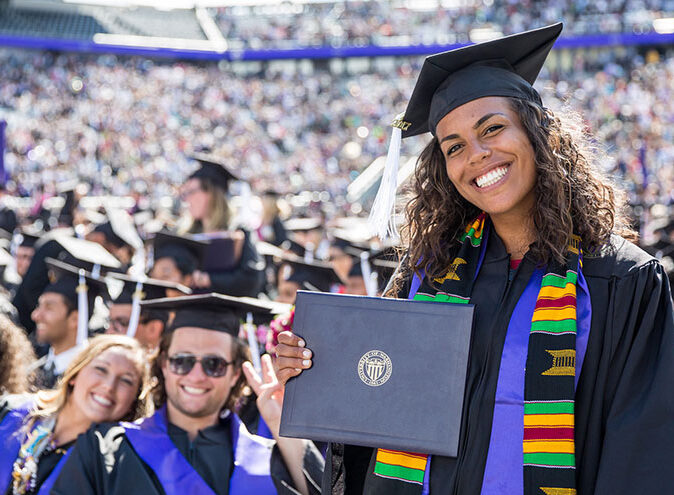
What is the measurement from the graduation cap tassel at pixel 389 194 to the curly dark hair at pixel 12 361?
233 centimetres

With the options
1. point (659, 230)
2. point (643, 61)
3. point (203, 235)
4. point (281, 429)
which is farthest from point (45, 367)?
point (643, 61)

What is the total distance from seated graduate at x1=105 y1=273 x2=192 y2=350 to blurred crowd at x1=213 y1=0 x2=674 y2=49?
29.4 metres

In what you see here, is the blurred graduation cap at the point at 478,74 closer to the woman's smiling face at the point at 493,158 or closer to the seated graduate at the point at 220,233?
the woman's smiling face at the point at 493,158

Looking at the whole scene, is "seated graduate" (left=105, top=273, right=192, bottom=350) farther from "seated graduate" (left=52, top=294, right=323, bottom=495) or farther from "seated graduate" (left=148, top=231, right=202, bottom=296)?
"seated graduate" (left=52, top=294, right=323, bottom=495)

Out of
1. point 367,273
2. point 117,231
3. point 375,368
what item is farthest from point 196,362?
point 117,231

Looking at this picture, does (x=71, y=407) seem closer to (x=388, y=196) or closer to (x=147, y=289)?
(x=147, y=289)

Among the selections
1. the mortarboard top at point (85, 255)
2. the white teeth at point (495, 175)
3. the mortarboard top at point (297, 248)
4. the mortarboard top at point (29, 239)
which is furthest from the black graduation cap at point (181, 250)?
the white teeth at point (495, 175)

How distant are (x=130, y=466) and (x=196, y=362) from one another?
1.78ft

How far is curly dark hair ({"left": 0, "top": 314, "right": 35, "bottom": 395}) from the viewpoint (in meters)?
3.69

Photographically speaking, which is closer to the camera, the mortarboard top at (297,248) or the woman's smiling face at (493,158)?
the woman's smiling face at (493,158)

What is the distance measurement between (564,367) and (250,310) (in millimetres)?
2163

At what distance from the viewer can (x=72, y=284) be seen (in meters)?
5.11

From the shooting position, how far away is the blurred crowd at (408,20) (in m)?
32.4

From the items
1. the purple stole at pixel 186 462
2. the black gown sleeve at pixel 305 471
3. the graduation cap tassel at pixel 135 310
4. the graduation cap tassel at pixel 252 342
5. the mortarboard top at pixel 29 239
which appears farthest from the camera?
the mortarboard top at pixel 29 239
